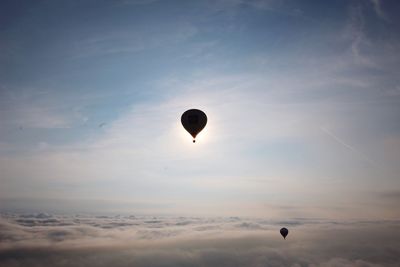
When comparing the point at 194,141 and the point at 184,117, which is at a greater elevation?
the point at 184,117

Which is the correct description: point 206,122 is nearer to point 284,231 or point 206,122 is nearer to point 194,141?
point 194,141

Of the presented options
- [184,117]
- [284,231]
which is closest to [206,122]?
[184,117]

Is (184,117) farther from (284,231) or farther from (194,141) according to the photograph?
(284,231)

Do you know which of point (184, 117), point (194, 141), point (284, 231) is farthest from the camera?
point (284, 231)

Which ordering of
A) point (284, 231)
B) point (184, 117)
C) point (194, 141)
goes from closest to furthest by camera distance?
point (194, 141) → point (184, 117) → point (284, 231)

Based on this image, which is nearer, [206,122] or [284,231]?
[206,122]

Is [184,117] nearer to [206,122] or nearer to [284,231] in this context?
[206,122]
